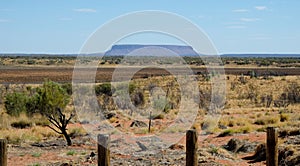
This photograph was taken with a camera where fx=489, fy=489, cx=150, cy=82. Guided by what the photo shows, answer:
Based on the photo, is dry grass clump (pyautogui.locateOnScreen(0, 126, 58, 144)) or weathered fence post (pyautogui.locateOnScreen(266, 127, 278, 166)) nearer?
weathered fence post (pyautogui.locateOnScreen(266, 127, 278, 166))

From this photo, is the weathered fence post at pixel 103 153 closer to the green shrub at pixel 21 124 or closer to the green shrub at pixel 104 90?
the green shrub at pixel 21 124

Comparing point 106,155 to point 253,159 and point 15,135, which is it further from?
point 15,135

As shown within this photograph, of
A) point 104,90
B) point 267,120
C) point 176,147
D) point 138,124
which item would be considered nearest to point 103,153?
point 176,147

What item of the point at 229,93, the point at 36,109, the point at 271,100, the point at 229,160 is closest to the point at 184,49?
the point at 229,160

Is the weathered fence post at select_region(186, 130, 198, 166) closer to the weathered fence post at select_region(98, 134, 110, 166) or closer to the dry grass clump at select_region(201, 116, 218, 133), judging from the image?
the weathered fence post at select_region(98, 134, 110, 166)

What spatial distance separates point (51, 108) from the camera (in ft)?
80.0

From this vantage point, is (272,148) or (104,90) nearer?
(272,148)

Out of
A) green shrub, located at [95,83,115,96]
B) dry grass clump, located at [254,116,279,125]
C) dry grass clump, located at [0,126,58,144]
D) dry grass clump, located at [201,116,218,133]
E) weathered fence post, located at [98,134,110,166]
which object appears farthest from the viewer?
green shrub, located at [95,83,115,96]

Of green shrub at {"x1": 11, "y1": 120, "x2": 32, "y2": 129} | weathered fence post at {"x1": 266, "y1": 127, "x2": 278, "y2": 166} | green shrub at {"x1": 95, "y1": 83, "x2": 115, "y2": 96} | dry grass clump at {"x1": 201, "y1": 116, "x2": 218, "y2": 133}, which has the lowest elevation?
dry grass clump at {"x1": 201, "y1": 116, "x2": 218, "y2": 133}

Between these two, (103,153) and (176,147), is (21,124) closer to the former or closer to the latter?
(176,147)

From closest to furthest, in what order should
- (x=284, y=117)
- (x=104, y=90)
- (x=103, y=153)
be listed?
1. (x=103, y=153)
2. (x=284, y=117)
3. (x=104, y=90)

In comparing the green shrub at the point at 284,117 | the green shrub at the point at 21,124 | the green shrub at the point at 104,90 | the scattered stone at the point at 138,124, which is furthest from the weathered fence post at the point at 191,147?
the green shrub at the point at 104,90

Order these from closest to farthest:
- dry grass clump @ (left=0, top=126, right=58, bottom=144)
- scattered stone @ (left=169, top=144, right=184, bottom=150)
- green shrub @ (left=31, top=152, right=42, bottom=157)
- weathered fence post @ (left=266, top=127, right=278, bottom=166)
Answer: weathered fence post @ (left=266, top=127, right=278, bottom=166), green shrub @ (left=31, top=152, right=42, bottom=157), scattered stone @ (left=169, top=144, right=184, bottom=150), dry grass clump @ (left=0, top=126, right=58, bottom=144)

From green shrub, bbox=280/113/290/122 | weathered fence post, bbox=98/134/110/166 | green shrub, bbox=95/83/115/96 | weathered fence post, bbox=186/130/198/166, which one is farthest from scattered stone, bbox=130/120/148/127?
weathered fence post, bbox=98/134/110/166
